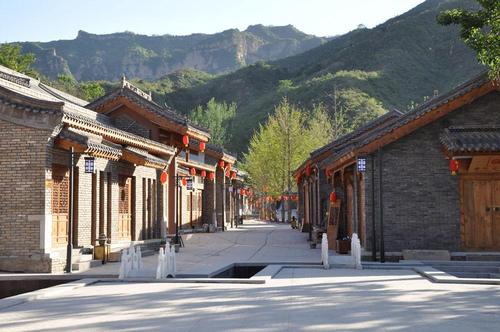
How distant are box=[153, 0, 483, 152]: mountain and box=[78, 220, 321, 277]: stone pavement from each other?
2065 inches

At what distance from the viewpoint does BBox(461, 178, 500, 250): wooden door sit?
16625 millimetres

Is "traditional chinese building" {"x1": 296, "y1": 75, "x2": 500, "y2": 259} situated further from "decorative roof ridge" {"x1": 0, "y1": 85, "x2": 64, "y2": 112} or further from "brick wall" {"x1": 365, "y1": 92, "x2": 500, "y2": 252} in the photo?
"decorative roof ridge" {"x1": 0, "y1": 85, "x2": 64, "y2": 112}

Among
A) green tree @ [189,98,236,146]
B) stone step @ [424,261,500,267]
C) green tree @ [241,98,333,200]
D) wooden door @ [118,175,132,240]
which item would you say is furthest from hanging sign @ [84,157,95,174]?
green tree @ [189,98,236,146]

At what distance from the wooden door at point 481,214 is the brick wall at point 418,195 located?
11.1 inches

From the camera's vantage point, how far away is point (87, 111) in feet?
68.9

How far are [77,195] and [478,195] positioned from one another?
11.1m

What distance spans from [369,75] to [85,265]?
254 feet

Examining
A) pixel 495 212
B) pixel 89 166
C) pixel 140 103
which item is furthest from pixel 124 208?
pixel 495 212

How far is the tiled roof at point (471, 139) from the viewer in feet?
50.9

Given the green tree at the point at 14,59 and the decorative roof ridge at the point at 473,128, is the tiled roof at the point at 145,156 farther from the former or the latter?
the green tree at the point at 14,59

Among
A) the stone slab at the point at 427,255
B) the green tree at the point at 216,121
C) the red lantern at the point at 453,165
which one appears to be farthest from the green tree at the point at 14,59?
the red lantern at the point at 453,165

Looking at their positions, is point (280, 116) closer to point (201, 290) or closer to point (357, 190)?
point (357, 190)

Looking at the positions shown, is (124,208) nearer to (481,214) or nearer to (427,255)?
(427,255)

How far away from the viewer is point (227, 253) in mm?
20328
